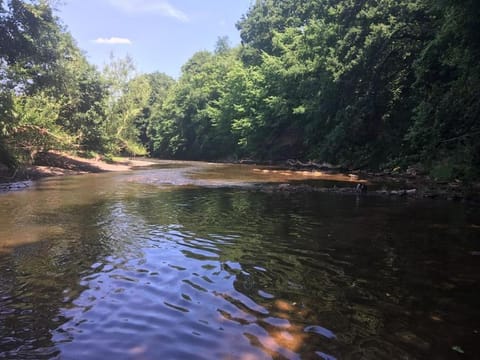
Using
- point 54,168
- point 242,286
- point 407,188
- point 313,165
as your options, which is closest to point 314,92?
point 313,165

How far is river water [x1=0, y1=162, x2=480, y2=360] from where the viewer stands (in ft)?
14.5

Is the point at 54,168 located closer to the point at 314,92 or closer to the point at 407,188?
the point at 314,92

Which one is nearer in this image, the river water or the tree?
the river water

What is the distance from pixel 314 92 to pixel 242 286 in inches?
1279

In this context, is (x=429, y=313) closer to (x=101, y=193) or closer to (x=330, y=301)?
(x=330, y=301)

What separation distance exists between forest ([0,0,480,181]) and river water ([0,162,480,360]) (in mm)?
4875

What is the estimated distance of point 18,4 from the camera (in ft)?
90.4

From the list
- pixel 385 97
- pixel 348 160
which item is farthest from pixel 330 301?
pixel 348 160

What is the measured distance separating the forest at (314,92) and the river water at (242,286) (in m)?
4.88

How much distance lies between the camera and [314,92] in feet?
120

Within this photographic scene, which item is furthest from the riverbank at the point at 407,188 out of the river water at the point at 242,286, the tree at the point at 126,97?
the tree at the point at 126,97

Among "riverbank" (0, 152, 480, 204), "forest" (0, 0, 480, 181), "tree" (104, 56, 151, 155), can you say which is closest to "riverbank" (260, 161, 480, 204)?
"riverbank" (0, 152, 480, 204)

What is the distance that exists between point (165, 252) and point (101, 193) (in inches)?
460

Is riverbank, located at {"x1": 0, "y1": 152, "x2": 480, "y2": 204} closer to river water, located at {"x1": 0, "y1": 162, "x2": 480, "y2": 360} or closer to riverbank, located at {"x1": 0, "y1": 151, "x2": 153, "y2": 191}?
riverbank, located at {"x1": 0, "y1": 151, "x2": 153, "y2": 191}
